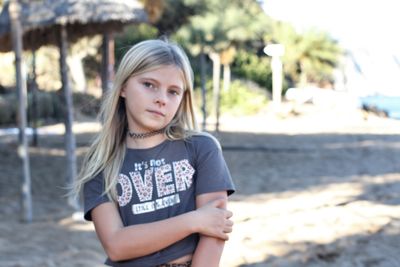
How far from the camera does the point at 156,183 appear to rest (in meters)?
1.56

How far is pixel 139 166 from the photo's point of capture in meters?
1.58

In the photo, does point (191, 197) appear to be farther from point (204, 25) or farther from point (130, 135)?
point (204, 25)

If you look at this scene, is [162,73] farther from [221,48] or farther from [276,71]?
[276,71]

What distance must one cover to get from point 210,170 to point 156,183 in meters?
0.14

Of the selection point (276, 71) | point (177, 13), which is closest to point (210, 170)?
point (177, 13)

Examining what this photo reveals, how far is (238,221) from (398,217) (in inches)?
61.8

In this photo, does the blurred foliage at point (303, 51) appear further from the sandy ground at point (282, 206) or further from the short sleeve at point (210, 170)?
the short sleeve at point (210, 170)

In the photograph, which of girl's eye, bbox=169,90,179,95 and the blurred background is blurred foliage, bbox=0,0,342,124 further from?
girl's eye, bbox=169,90,179,95

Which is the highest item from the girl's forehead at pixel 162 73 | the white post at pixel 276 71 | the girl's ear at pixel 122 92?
the girl's forehead at pixel 162 73

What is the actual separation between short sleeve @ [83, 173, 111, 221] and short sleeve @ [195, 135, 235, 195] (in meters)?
0.24

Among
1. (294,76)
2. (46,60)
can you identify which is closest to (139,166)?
(46,60)

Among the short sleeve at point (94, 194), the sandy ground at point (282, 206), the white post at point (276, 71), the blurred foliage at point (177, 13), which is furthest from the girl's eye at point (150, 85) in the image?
the white post at point (276, 71)

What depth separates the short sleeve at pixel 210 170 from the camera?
5.08ft

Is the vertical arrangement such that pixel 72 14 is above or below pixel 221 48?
above
